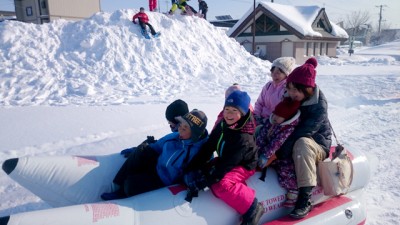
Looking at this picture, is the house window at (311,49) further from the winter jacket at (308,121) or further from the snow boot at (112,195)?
the snow boot at (112,195)

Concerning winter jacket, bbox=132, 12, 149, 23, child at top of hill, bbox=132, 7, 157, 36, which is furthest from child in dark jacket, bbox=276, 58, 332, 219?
winter jacket, bbox=132, 12, 149, 23

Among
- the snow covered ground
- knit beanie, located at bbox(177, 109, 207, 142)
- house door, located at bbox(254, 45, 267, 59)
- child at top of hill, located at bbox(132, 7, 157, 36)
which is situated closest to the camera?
knit beanie, located at bbox(177, 109, 207, 142)

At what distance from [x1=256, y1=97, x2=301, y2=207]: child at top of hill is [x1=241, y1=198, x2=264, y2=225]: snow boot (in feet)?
1.38

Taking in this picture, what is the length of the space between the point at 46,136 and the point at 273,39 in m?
23.2

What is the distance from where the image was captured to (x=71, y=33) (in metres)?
11.5

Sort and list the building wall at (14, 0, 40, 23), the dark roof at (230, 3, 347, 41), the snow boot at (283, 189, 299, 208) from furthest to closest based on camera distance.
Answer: the dark roof at (230, 3, 347, 41), the building wall at (14, 0, 40, 23), the snow boot at (283, 189, 299, 208)

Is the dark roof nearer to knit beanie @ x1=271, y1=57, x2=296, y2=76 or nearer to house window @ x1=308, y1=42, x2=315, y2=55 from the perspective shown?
house window @ x1=308, y1=42, x2=315, y2=55

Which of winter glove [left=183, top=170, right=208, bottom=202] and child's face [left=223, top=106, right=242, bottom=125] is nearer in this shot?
winter glove [left=183, top=170, right=208, bottom=202]

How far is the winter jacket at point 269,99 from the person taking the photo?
3676 mm

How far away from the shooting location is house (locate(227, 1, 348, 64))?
962 inches

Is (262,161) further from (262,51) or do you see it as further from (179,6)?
(262,51)

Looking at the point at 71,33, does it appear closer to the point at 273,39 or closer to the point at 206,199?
the point at 206,199

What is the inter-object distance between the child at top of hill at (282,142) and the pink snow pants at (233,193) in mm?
414

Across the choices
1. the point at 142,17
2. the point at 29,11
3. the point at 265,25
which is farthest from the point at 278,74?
the point at 265,25
